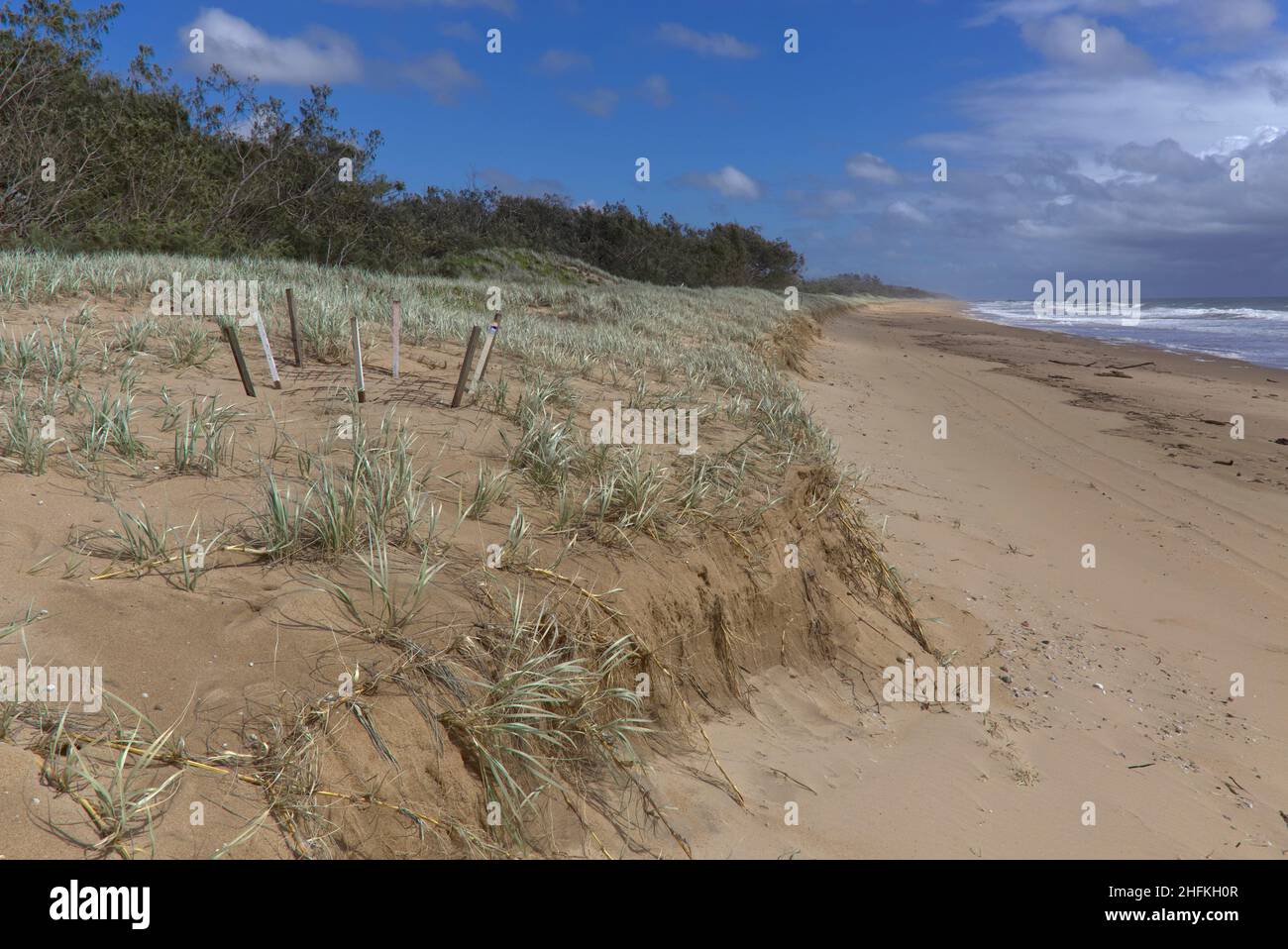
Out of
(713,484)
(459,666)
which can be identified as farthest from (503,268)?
(459,666)

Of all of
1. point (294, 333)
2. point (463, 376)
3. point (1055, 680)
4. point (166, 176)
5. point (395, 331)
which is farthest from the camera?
point (166, 176)

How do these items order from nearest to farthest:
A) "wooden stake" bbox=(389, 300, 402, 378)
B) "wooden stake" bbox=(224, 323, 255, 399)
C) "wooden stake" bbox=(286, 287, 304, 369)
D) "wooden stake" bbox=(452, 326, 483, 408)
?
"wooden stake" bbox=(224, 323, 255, 399) < "wooden stake" bbox=(452, 326, 483, 408) < "wooden stake" bbox=(389, 300, 402, 378) < "wooden stake" bbox=(286, 287, 304, 369)

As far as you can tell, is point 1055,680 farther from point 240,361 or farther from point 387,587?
point 240,361

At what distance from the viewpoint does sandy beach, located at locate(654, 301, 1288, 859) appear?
304 centimetres

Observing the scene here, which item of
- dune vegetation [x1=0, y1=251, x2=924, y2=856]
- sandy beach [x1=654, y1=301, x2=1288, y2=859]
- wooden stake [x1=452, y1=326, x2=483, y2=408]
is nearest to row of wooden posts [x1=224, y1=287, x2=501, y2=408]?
wooden stake [x1=452, y1=326, x2=483, y2=408]

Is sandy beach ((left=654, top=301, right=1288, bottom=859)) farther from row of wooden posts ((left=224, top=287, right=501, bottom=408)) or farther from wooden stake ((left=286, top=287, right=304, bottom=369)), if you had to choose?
wooden stake ((left=286, top=287, right=304, bottom=369))

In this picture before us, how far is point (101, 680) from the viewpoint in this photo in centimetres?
220

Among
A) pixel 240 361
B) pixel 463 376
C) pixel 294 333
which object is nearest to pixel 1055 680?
pixel 463 376

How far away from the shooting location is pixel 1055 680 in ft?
14.3

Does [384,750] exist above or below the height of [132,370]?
below

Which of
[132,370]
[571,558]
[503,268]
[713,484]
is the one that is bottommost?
[571,558]
